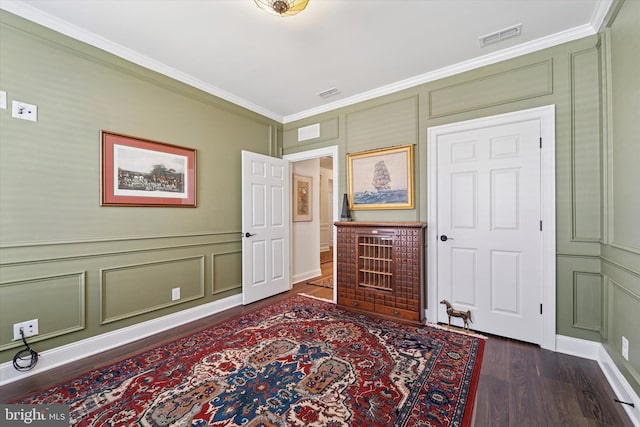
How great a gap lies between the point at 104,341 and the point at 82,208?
1.21 metres

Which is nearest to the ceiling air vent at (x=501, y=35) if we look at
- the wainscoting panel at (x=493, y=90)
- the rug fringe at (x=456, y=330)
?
the wainscoting panel at (x=493, y=90)

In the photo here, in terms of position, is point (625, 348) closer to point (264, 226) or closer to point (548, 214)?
point (548, 214)

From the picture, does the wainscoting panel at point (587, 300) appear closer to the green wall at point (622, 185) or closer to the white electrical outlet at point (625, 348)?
the green wall at point (622, 185)

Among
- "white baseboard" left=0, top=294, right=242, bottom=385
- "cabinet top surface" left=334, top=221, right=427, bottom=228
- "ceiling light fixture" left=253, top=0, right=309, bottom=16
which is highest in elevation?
"ceiling light fixture" left=253, top=0, right=309, bottom=16

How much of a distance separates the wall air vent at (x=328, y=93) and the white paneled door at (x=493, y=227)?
1.40 metres

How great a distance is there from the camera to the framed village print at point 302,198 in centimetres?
484

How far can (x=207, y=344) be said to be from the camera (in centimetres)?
252

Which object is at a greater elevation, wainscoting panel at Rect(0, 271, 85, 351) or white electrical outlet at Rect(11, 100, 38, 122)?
white electrical outlet at Rect(11, 100, 38, 122)

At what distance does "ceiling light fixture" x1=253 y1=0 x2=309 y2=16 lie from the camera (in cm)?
179

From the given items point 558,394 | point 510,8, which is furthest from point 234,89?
point 558,394

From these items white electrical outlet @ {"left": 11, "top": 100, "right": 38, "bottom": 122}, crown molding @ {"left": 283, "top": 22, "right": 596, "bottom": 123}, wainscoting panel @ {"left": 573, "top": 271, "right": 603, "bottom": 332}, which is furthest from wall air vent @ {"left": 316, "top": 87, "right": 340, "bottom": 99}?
wainscoting panel @ {"left": 573, "top": 271, "right": 603, "bottom": 332}

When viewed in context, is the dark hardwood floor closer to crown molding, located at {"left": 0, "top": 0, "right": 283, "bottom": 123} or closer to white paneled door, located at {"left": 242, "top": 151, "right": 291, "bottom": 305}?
white paneled door, located at {"left": 242, "top": 151, "right": 291, "bottom": 305}

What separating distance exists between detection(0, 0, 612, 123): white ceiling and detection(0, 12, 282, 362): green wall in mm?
226

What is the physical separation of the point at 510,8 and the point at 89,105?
3.58m
